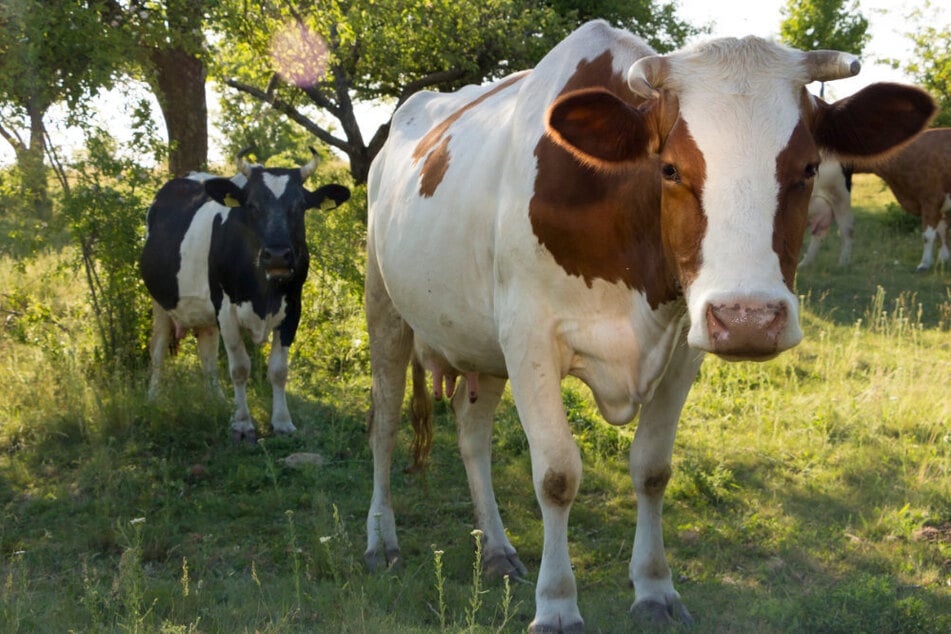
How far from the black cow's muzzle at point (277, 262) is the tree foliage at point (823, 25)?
939 inches

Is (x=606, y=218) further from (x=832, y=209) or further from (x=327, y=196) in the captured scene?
(x=832, y=209)

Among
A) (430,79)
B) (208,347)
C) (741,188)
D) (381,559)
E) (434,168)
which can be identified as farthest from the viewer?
(430,79)

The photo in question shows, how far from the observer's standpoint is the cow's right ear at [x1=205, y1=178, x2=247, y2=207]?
878 cm

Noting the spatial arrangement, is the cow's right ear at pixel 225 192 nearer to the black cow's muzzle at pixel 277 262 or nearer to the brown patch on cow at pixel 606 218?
the black cow's muzzle at pixel 277 262

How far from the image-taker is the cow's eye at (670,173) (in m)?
3.60

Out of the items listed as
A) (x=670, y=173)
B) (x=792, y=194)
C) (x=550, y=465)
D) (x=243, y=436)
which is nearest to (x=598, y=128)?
(x=670, y=173)

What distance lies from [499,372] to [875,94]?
224 centimetres

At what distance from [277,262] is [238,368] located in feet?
3.65

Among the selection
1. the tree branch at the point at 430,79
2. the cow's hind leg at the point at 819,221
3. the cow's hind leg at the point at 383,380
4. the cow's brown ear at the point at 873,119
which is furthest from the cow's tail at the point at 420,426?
the tree branch at the point at 430,79

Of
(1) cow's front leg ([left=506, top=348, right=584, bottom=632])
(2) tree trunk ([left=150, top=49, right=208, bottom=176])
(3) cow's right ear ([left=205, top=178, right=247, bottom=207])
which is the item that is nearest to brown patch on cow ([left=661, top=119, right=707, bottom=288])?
(1) cow's front leg ([left=506, top=348, right=584, bottom=632])

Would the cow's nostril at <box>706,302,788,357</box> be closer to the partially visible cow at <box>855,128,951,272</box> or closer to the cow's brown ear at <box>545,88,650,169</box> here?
the cow's brown ear at <box>545,88,650,169</box>

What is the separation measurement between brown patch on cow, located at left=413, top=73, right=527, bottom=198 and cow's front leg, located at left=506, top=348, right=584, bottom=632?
1.34 m

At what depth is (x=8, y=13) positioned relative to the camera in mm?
7852

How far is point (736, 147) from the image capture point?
3.41 m
